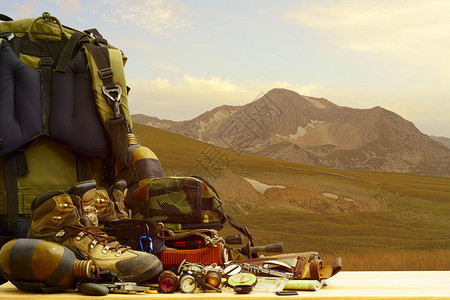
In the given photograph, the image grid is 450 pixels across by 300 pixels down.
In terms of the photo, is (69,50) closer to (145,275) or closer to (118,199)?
(118,199)

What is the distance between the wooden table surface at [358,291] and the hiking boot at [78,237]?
0.16 meters

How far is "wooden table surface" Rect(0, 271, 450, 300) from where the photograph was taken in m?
2.29

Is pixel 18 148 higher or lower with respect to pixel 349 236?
higher

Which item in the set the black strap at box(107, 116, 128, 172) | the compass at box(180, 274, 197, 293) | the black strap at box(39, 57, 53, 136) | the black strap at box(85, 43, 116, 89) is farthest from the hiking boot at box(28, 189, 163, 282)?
the black strap at box(85, 43, 116, 89)

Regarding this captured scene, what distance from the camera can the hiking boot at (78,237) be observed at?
7.92 ft

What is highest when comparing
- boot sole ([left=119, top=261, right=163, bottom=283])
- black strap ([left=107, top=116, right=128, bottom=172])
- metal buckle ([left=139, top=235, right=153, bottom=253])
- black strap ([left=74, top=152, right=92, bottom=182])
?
black strap ([left=107, top=116, right=128, bottom=172])

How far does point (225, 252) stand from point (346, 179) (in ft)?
20.6

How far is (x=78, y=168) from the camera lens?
A: 138 inches

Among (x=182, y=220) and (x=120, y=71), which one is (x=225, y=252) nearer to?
(x=182, y=220)

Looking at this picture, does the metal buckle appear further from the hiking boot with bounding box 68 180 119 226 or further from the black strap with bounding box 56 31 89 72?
the black strap with bounding box 56 31 89 72

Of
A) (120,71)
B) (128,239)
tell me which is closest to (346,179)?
(120,71)

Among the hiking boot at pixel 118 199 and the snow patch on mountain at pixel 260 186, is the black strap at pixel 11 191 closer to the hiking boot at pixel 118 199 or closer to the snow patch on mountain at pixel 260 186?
the hiking boot at pixel 118 199

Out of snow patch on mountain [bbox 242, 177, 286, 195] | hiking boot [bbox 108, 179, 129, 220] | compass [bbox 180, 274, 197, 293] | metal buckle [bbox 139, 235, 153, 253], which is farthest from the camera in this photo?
snow patch on mountain [bbox 242, 177, 286, 195]

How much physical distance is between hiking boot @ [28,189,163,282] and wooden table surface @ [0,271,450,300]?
156 millimetres
